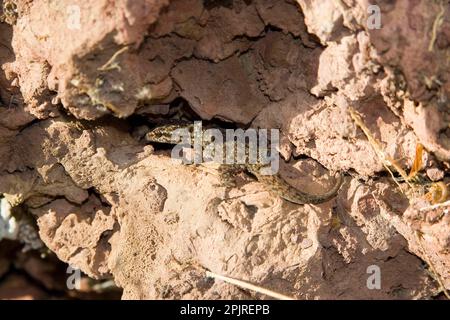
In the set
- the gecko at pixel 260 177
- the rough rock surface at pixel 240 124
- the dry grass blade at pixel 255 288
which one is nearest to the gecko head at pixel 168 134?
the gecko at pixel 260 177

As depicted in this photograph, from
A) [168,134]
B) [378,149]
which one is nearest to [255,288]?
[378,149]

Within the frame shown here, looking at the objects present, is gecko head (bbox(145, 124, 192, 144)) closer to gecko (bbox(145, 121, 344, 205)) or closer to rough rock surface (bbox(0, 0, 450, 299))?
gecko (bbox(145, 121, 344, 205))

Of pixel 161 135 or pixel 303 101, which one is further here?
pixel 161 135

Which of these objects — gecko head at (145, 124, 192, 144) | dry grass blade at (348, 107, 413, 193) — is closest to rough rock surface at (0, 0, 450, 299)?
dry grass blade at (348, 107, 413, 193)

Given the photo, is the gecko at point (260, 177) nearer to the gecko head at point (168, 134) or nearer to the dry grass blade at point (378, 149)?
the gecko head at point (168, 134)

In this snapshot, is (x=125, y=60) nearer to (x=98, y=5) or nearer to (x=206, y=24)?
(x=98, y=5)

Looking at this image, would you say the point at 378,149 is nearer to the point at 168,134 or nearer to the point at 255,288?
the point at 255,288

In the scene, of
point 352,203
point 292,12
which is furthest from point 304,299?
point 292,12
